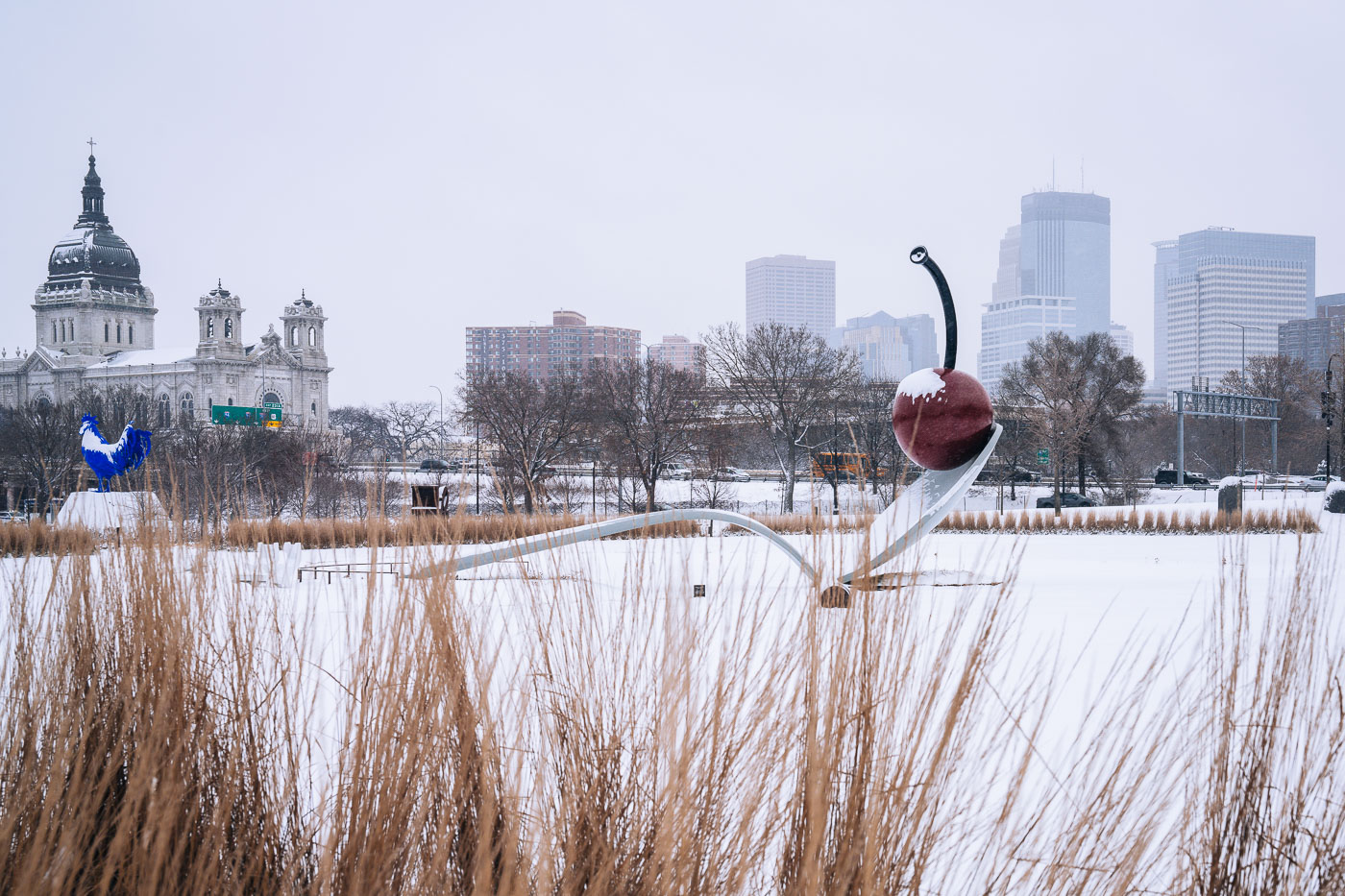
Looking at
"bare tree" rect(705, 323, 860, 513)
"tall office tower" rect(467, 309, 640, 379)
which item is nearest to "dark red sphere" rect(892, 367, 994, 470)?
"bare tree" rect(705, 323, 860, 513)

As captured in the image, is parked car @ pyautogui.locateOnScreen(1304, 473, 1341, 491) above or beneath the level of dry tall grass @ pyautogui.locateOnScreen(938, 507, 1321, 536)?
above

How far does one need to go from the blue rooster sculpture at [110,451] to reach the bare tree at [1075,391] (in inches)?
942

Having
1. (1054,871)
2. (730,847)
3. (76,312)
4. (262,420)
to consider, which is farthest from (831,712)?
(76,312)

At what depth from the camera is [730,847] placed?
5.91 ft

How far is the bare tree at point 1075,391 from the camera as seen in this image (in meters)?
30.4

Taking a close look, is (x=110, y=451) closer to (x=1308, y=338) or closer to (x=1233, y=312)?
(x=1308, y=338)

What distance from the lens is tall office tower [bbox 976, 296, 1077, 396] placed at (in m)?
156

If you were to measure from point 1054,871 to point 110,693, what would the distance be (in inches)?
96.7

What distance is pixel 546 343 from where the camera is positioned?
335ft

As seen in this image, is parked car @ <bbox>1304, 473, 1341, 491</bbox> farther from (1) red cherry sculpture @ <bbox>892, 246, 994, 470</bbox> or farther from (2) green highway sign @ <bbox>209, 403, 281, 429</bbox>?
(2) green highway sign @ <bbox>209, 403, 281, 429</bbox>

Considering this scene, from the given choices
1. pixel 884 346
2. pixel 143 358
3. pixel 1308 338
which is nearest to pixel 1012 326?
pixel 884 346

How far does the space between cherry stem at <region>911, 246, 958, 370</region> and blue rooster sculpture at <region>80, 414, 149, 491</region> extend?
34.5 ft

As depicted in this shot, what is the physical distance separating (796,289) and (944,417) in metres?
186

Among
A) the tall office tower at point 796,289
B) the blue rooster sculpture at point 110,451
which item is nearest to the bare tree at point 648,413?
the blue rooster sculpture at point 110,451
